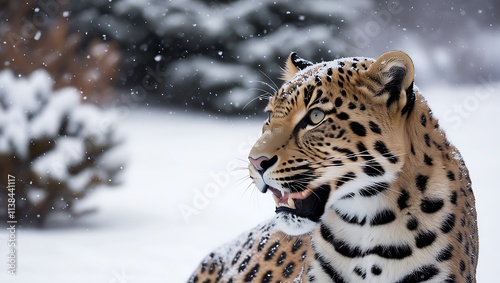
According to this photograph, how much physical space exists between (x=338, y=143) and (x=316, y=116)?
0.42 feet

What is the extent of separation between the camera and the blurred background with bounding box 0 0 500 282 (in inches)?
270

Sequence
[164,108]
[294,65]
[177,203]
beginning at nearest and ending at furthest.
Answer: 1. [294,65]
2. [177,203]
3. [164,108]

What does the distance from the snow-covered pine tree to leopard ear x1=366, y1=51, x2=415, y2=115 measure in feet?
17.2

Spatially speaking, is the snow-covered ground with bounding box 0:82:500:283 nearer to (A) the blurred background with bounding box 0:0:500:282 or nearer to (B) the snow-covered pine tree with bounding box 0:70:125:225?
(A) the blurred background with bounding box 0:0:500:282

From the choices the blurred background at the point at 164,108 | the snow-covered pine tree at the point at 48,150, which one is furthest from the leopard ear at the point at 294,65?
the snow-covered pine tree at the point at 48,150

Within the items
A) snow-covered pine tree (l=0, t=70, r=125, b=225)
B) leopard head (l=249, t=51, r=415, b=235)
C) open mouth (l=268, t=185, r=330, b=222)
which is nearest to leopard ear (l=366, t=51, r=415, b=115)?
leopard head (l=249, t=51, r=415, b=235)

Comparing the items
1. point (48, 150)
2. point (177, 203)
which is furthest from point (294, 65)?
point (48, 150)

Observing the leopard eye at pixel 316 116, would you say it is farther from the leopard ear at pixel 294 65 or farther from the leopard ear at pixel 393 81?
the leopard ear at pixel 294 65

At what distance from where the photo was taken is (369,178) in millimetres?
2621

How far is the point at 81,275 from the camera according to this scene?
6.04 meters

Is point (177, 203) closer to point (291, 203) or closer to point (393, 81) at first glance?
point (291, 203)

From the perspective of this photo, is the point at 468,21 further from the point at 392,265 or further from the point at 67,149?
the point at 392,265

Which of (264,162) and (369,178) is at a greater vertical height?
(264,162)

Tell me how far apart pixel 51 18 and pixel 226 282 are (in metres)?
6.89
